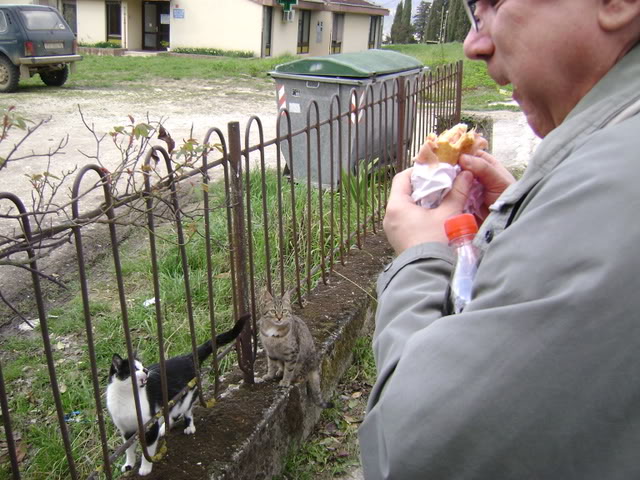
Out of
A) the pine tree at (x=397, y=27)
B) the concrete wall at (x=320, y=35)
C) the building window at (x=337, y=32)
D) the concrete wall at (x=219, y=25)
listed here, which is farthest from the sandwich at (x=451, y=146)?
the pine tree at (x=397, y=27)

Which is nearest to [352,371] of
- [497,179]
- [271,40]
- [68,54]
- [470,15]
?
[497,179]

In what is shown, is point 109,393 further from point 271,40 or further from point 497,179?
point 271,40

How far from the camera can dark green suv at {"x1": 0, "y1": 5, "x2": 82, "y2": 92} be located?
13.9 m

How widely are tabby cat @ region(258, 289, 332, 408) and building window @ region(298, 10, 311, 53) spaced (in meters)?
29.8

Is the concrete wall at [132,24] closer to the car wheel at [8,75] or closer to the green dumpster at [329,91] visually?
the car wheel at [8,75]

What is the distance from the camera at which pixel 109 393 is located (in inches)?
101

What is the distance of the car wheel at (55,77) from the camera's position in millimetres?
15430

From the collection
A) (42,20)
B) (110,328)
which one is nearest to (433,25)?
(42,20)

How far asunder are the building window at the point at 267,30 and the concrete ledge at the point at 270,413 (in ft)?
81.8

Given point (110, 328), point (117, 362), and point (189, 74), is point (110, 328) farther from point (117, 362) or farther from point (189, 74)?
point (189, 74)

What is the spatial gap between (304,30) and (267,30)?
4.58 metres

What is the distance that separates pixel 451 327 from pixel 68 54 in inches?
648

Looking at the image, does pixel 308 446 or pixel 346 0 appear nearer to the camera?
pixel 308 446

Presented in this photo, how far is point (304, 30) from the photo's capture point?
1244 inches
